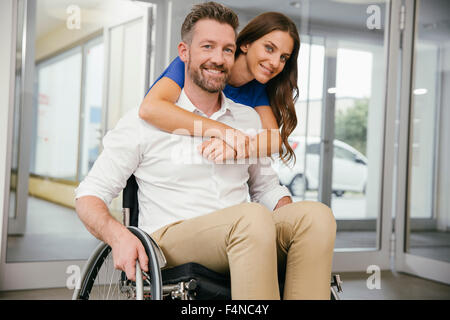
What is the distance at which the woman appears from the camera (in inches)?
55.3

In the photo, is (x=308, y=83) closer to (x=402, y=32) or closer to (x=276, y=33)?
(x=402, y=32)

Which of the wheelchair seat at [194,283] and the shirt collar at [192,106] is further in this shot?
the shirt collar at [192,106]

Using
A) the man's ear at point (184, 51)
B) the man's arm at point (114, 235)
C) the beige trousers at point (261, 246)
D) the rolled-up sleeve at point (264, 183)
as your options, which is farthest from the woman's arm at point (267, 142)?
the man's arm at point (114, 235)

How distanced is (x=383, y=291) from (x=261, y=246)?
2233 millimetres

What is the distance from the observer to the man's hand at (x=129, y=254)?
1.10 meters

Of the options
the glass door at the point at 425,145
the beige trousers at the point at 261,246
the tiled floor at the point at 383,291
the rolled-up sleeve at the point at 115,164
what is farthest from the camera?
the glass door at the point at 425,145

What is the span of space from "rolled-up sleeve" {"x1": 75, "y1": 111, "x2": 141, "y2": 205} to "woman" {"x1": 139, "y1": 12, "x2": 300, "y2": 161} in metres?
0.07

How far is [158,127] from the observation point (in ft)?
4.70

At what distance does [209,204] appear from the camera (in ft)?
4.69

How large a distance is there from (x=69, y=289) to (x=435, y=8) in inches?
125

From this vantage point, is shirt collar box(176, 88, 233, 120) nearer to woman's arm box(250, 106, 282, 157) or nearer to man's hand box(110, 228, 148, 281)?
woman's arm box(250, 106, 282, 157)

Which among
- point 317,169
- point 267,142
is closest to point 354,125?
point 317,169

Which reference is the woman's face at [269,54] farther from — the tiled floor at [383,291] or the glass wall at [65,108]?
the tiled floor at [383,291]

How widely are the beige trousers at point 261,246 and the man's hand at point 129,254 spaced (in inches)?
6.1
